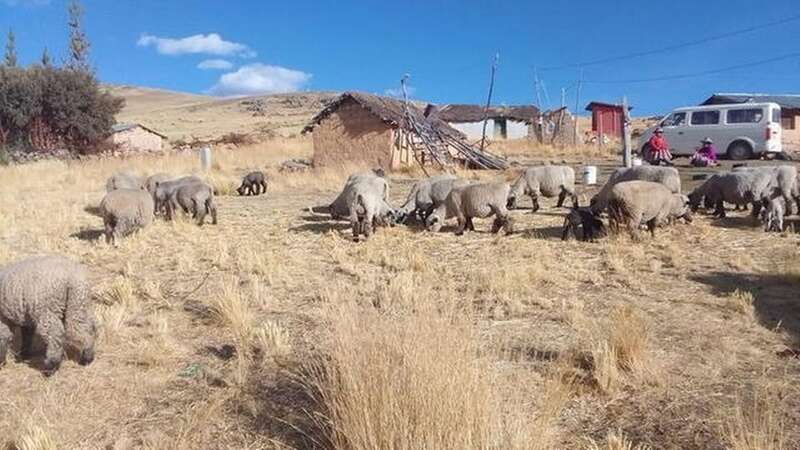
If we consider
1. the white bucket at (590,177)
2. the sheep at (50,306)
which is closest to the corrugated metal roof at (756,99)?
the white bucket at (590,177)

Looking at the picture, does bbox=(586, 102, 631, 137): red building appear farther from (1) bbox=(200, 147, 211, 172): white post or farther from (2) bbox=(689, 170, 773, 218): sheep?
(2) bbox=(689, 170, 773, 218): sheep

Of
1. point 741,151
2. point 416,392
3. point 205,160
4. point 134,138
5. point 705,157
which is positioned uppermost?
point 134,138

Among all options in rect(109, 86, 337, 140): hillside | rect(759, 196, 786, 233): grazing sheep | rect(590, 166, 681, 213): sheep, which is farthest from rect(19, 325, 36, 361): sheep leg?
rect(109, 86, 337, 140): hillside

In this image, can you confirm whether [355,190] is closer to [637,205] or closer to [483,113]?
[637,205]

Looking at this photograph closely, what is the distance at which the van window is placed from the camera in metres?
29.9

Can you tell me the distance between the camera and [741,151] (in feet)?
96.3

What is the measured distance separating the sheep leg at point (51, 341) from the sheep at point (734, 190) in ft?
40.9

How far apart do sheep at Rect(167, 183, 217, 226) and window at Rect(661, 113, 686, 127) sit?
72.4 feet

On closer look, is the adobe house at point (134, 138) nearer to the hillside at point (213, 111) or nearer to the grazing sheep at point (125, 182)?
the hillside at point (213, 111)

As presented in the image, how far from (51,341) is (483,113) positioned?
5447 cm

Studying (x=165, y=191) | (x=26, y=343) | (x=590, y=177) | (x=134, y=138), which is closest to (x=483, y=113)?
(x=134, y=138)

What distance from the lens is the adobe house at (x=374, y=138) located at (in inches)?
1148

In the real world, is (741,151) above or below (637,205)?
above

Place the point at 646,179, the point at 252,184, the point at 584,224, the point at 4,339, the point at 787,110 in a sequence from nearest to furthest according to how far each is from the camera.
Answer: the point at 4,339 → the point at 584,224 → the point at 646,179 → the point at 252,184 → the point at 787,110
